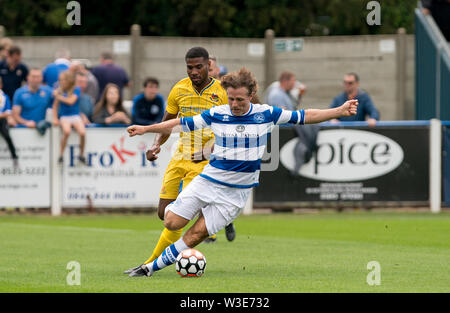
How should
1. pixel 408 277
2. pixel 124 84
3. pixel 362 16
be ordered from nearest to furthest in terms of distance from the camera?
1. pixel 408 277
2. pixel 124 84
3. pixel 362 16

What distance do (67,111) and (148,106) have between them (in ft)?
4.81

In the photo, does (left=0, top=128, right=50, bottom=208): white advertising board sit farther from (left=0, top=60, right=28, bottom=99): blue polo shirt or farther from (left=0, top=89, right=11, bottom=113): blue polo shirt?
(left=0, top=60, right=28, bottom=99): blue polo shirt

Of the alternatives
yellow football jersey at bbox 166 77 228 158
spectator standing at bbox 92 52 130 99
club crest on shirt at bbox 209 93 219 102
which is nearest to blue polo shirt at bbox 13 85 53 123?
spectator standing at bbox 92 52 130 99

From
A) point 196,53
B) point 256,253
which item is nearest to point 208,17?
point 256,253

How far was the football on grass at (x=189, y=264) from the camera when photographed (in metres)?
9.32

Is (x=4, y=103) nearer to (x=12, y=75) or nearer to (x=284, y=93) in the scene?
(x=12, y=75)

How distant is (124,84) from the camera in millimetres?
20125

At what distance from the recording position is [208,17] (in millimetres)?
29281

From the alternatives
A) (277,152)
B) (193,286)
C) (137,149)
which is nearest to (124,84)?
(137,149)

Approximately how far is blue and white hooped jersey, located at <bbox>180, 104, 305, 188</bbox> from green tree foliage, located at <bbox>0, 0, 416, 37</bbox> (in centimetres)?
2005

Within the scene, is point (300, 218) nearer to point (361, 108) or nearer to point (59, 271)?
point (361, 108)

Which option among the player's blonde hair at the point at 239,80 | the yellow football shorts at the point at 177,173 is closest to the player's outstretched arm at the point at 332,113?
the player's blonde hair at the point at 239,80

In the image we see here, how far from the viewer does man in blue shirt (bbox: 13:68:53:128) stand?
18.2 meters

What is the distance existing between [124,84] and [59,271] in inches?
415
